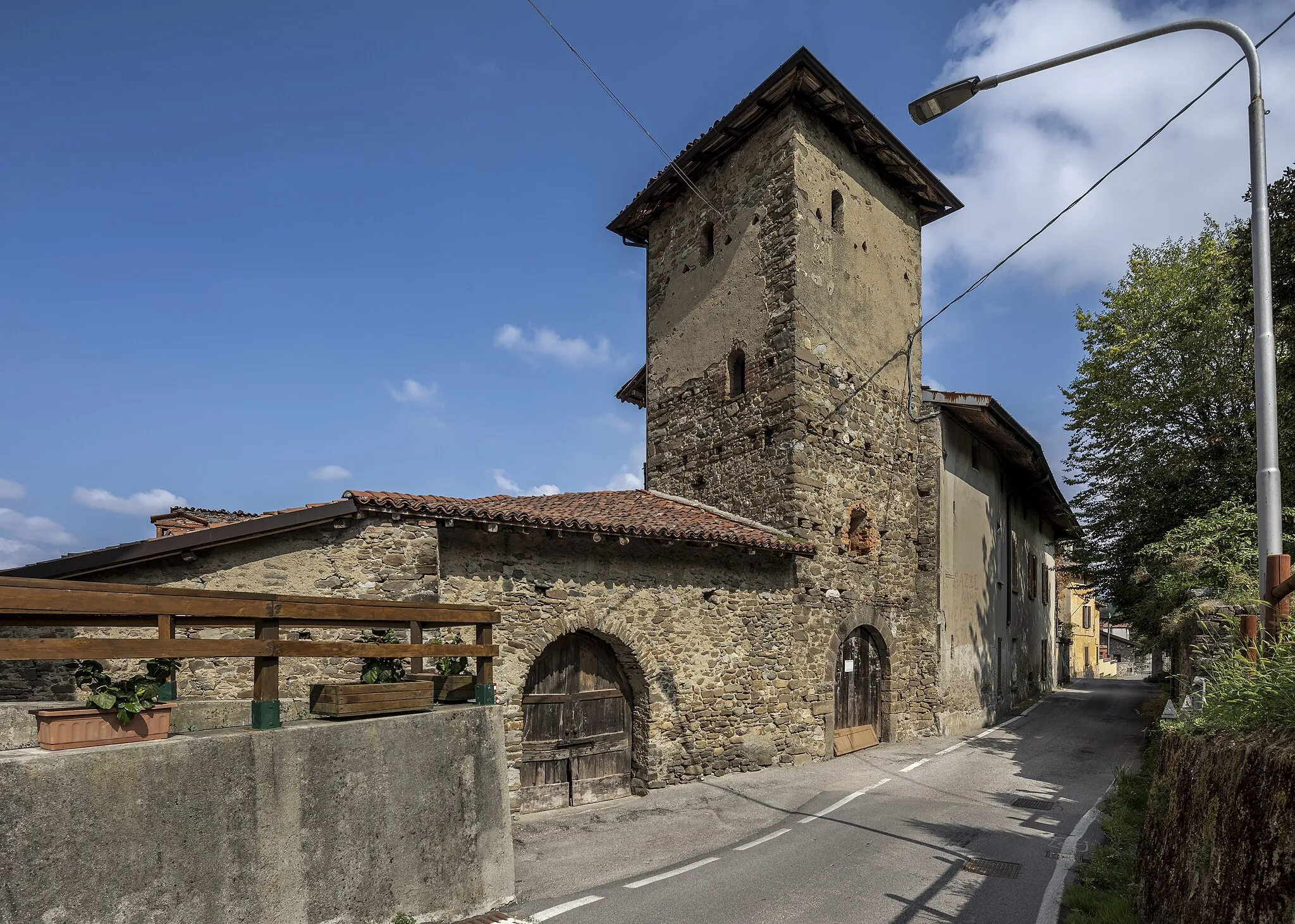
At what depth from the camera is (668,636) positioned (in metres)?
11.2

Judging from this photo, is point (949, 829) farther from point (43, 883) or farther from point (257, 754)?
point (43, 883)

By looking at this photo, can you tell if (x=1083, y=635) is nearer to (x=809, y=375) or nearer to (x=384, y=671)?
(x=809, y=375)

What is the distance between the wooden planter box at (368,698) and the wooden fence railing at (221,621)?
246 millimetres

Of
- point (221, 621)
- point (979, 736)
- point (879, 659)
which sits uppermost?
point (221, 621)

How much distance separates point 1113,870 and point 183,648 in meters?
7.27

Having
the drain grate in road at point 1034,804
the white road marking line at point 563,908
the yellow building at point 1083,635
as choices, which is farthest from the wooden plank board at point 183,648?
the yellow building at point 1083,635

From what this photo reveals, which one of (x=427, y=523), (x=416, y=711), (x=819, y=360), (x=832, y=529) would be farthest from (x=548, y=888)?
(x=819, y=360)

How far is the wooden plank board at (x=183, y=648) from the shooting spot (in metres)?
3.77

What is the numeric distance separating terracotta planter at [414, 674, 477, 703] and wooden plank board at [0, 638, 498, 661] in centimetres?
35

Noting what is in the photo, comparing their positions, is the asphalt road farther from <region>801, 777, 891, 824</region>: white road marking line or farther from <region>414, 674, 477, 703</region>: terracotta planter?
<region>414, 674, 477, 703</region>: terracotta planter

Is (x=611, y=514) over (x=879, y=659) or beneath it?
over

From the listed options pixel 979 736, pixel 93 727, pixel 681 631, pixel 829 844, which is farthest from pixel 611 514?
pixel 979 736

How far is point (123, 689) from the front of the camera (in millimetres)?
4160

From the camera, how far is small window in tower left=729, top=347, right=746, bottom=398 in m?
14.8
